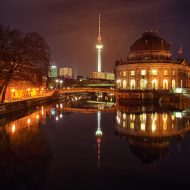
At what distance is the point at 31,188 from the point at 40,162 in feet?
18.5

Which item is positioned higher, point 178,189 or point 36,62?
point 36,62

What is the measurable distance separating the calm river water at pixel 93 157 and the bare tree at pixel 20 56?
14901 mm

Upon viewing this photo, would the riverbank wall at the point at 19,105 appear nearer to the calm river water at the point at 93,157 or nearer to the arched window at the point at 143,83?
the calm river water at the point at 93,157

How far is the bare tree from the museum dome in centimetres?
7378

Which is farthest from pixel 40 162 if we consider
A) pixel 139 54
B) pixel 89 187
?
pixel 139 54

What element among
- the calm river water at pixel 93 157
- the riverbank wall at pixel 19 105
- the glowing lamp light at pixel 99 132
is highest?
the riverbank wall at pixel 19 105

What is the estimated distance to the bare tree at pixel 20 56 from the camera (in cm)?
5543

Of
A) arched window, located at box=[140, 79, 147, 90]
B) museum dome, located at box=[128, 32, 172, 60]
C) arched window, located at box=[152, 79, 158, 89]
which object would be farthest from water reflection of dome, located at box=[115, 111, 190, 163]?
museum dome, located at box=[128, 32, 172, 60]

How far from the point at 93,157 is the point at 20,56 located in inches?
1361

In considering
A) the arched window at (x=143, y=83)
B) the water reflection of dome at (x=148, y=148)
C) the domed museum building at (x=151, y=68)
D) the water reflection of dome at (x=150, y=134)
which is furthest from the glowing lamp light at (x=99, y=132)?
the arched window at (x=143, y=83)

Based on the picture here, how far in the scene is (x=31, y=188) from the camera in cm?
2062

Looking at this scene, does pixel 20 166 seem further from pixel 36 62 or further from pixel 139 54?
pixel 139 54

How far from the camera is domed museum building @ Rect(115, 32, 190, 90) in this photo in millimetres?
120875

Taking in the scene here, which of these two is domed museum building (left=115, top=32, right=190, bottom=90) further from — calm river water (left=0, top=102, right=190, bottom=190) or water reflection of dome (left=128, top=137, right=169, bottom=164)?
water reflection of dome (left=128, top=137, right=169, bottom=164)
